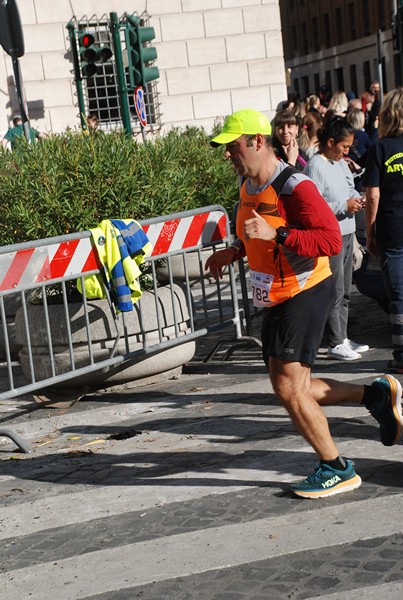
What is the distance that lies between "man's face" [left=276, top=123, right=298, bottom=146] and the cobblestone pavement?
2.32 metres

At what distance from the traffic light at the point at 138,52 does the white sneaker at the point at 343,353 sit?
9083mm

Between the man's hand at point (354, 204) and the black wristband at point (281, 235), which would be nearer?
the black wristband at point (281, 235)

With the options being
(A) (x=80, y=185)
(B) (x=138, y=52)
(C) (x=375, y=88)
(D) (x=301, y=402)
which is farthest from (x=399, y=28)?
(D) (x=301, y=402)

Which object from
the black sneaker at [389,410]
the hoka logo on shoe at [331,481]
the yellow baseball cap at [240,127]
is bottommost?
the hoka logo on shoe at [331,481]

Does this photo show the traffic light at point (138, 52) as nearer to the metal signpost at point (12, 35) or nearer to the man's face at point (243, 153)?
the metal signpost at point (12, 35)

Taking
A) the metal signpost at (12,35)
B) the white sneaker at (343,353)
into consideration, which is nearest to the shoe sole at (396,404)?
the white sneaker at (343,353)

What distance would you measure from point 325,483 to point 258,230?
132 centimetres

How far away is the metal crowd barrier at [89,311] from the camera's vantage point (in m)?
7.91

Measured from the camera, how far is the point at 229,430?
727cm

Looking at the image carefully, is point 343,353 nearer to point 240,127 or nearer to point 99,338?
point 99,338

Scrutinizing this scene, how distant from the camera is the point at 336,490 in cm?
575

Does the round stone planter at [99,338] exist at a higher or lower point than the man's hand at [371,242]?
lower

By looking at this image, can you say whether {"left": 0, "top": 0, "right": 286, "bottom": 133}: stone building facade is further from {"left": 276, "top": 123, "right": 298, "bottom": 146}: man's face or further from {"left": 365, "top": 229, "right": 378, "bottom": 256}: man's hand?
{"left": 365, "top": 229, "right": 378, "bottom": 256}: man's hand

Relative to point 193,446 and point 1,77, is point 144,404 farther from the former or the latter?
point 1,77
